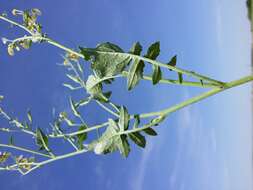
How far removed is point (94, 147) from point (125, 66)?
0.47 metres

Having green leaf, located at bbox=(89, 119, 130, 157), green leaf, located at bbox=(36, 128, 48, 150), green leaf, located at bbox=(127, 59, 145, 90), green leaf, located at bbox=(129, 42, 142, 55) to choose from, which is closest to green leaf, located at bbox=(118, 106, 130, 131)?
green leaf, located at bbox=(89, 119, 130, 157)

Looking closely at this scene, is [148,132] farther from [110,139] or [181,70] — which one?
[181,70]

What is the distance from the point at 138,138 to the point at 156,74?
39 centimetres

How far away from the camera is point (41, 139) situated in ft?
8.63

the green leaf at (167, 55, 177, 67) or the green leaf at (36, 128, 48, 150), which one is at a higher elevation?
the green leaf at (167, 55, 177, 67)

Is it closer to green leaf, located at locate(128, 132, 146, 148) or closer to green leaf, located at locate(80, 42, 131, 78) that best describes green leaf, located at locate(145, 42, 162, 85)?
green leaf, located at locate(80, 42, 131, 78)

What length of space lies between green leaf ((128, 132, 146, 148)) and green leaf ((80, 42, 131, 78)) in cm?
37

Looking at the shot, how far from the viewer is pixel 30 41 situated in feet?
8.55

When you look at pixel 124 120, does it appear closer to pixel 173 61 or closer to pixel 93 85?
pixel 93 85

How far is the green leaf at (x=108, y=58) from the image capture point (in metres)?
2.06

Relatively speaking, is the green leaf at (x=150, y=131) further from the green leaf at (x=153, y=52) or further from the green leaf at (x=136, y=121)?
the green leaf at (x=153, y=52)

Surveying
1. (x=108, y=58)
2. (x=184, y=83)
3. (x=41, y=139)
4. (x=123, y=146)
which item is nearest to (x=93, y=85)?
(x=108, y=58)

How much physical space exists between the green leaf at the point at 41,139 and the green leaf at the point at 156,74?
2.78 feet

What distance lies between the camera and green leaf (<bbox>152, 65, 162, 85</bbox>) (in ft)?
6.81
